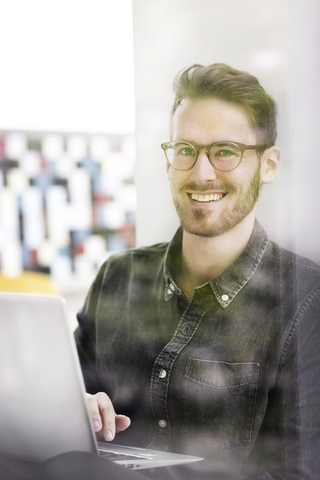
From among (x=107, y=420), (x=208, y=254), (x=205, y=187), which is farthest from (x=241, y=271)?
(x=107, y=420)

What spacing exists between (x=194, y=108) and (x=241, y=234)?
321mm

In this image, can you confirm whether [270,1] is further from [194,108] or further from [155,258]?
[155,258]

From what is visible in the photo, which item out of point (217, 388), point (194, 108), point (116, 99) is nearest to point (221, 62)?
point (194, 108)

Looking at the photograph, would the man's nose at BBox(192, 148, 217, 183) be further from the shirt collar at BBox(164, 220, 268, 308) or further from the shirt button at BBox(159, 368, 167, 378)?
the shirt button at BBox(159, 368, 167, 378)

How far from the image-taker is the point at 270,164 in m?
1.05

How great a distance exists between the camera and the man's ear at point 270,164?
3.39 ft

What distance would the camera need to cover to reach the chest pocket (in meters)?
1.05

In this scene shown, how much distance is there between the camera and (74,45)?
1.38m

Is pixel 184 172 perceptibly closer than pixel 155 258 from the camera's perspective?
Yes

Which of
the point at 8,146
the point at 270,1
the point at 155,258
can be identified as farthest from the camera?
the point at 8,146

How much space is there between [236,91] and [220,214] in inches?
11.0

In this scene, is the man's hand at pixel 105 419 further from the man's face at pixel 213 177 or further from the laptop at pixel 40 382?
the man's face at pixel 213 177

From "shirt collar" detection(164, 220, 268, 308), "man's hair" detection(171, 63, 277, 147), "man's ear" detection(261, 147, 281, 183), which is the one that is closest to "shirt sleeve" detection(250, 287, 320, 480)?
"shirt collar" detection(164, 220, 268, 308)

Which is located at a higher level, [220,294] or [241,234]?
[241,234]
